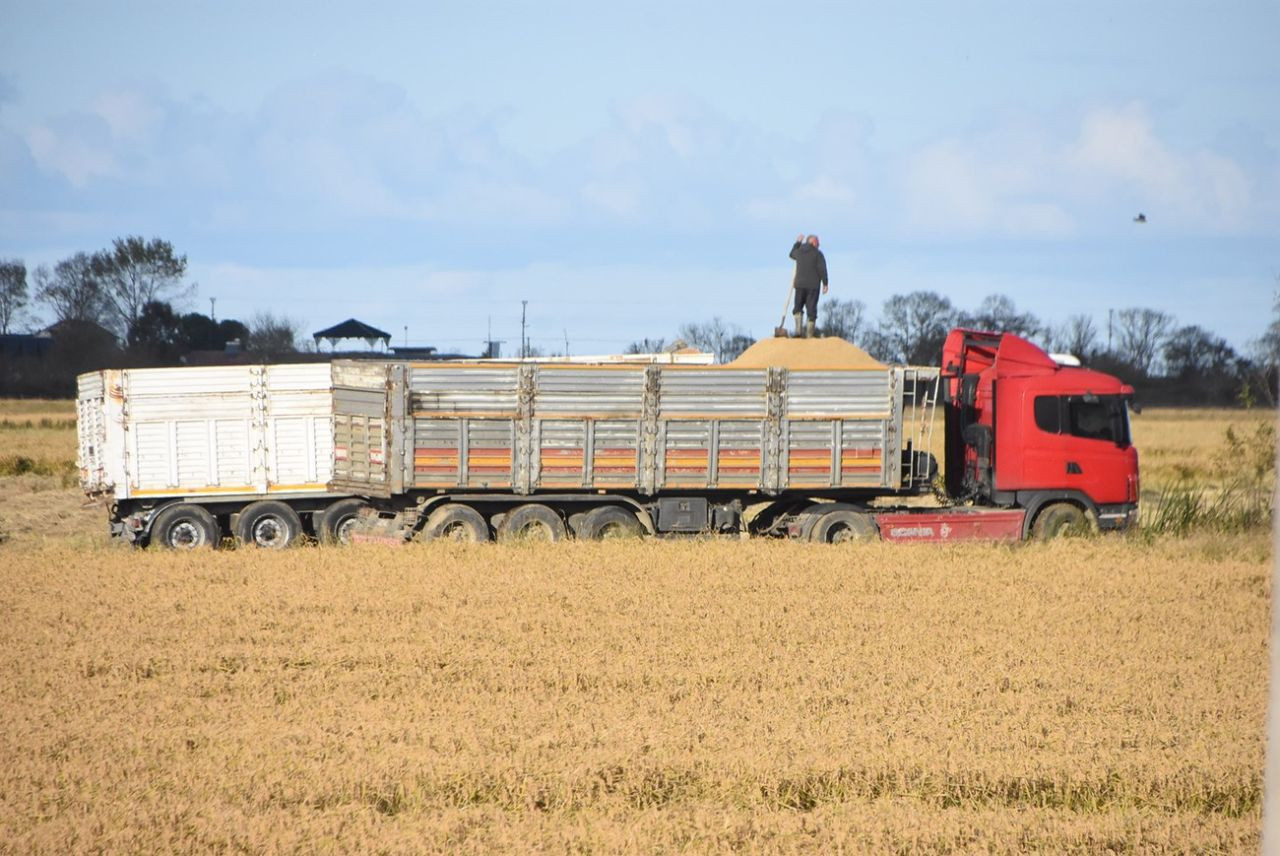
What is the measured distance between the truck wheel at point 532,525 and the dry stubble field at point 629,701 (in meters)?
0.96

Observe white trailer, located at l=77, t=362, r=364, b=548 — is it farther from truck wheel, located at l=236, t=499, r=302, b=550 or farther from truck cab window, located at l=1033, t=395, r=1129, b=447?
truck cab window, located at l=1033, t=395, r=1129, b=447

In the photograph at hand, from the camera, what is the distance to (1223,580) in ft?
60.1

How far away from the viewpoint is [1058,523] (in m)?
21.4

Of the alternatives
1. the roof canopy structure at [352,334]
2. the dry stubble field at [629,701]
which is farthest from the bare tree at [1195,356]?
the dry stubble field at [629,701]

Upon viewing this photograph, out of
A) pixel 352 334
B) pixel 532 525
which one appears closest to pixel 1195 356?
pixel 352 334

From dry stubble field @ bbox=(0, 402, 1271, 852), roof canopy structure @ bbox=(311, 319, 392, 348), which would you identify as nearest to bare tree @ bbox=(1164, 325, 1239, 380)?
roof canopy structure @ bbox=(311, 319, 392, 348)

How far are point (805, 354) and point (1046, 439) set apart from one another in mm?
3885

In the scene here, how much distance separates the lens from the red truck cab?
69.6 ft

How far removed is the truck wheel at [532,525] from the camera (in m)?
20.7

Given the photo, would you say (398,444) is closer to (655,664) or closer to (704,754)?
(655,664)

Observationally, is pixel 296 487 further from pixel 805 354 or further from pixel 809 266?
pixel 809 266

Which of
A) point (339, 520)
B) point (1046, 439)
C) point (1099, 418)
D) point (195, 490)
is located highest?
point (1099, 418)

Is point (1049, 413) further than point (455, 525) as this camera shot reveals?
Yes

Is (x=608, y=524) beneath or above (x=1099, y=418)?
beneath
